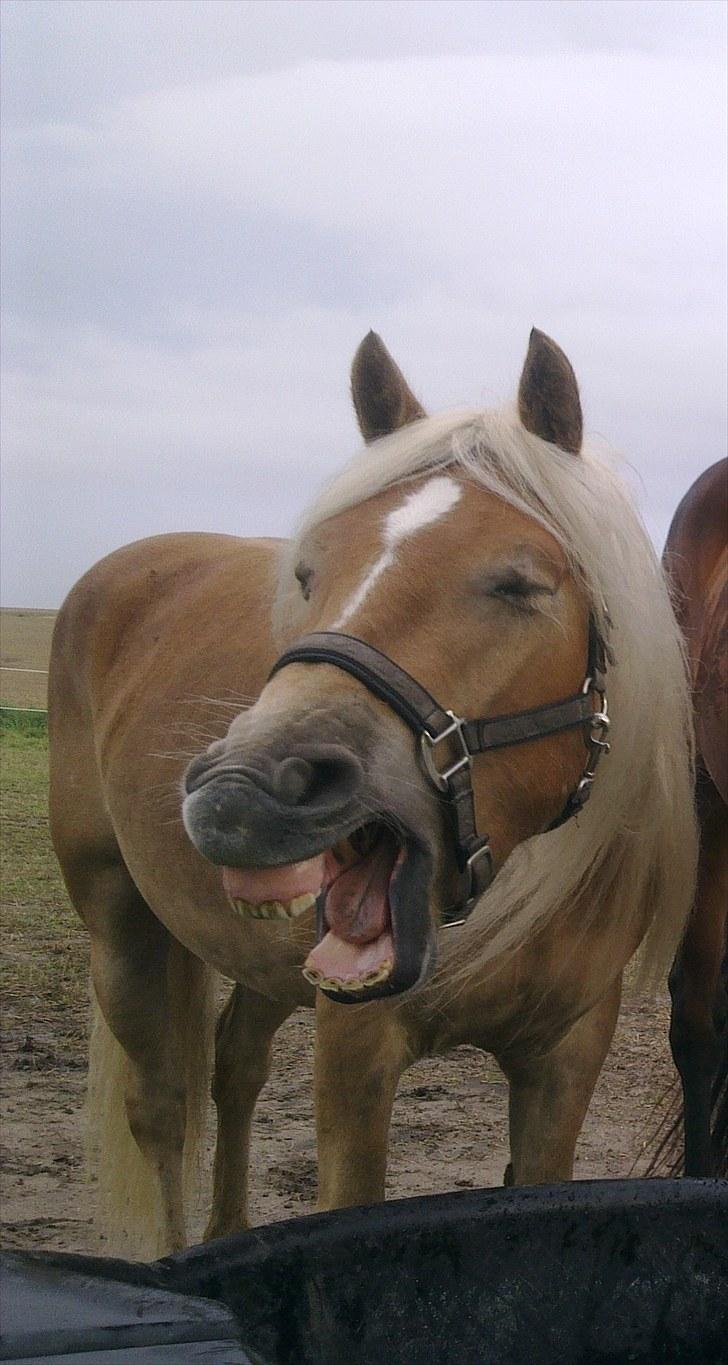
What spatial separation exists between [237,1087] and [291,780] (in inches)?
79.6

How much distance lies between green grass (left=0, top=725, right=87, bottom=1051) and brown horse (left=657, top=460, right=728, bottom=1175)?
7.33 feet

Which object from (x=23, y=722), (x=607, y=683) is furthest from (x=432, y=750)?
(x=23, y=722)

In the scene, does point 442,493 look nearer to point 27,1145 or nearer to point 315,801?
point 315,801

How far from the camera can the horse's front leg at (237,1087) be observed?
3.09m

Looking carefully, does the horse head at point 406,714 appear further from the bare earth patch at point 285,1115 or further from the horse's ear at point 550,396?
the bare earth patch at point 285,1115

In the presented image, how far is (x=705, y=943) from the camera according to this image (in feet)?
9.98

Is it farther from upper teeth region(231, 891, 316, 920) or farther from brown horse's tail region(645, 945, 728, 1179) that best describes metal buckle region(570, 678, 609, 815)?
brown horse's tail region(645, 945, 728, 1179)

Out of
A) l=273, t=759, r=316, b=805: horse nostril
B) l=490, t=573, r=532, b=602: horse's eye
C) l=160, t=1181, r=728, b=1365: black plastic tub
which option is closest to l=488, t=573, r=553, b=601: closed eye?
l=490, t=573, r=532, b=602: horse's eye

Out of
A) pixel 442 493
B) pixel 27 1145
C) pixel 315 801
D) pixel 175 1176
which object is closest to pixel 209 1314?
pixel 315 801

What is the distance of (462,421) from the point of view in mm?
1851

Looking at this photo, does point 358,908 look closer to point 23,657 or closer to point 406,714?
point 406,714

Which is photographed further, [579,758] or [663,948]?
[663,948]

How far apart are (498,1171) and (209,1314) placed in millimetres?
2611

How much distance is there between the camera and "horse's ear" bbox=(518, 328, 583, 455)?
1775mm
